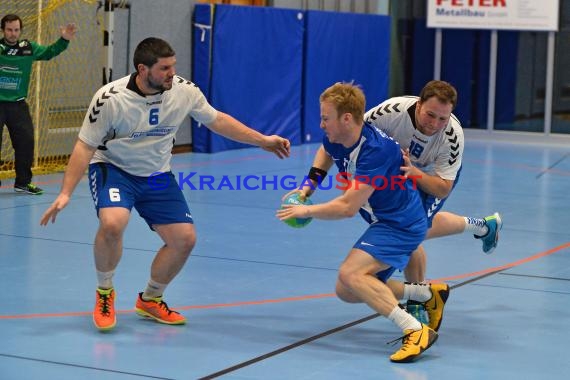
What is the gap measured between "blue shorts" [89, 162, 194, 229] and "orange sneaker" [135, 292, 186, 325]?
0.48 m

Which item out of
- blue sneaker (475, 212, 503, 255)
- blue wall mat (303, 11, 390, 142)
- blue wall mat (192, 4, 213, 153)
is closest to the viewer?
blue sneaker (475, 212, 503, 255)

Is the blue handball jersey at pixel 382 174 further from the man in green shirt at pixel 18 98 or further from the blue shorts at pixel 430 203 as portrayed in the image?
the man in green shirt at pixel 18 98

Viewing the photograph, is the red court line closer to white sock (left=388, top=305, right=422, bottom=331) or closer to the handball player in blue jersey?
the handball player in blue jersey

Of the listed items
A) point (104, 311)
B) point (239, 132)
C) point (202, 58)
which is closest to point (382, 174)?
point (239, 132)

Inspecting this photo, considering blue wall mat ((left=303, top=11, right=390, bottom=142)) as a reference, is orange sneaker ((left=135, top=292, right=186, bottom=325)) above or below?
below

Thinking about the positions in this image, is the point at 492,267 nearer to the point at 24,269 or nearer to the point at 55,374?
the point at 24,269

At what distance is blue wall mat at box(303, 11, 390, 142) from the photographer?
18.2 m

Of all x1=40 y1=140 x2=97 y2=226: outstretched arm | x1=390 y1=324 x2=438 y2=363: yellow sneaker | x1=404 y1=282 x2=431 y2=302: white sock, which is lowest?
x1=390 y1=324 x2=438 y2=363: yellow sneaker

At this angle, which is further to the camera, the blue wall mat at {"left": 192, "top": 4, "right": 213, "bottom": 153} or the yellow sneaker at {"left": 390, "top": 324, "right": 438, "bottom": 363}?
the blue wall mat at {"left": 192, "top": 4, "right": 213, "bottom": 153}

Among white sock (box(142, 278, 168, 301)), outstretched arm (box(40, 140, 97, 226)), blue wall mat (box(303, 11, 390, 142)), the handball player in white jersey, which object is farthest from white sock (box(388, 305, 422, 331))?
blue wall mat (box(303, 11, 390, 142))

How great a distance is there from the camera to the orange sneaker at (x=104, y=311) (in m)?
6.05

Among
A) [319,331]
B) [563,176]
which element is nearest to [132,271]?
[319,331]

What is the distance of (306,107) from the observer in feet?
59.6

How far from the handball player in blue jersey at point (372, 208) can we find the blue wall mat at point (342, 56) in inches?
484
